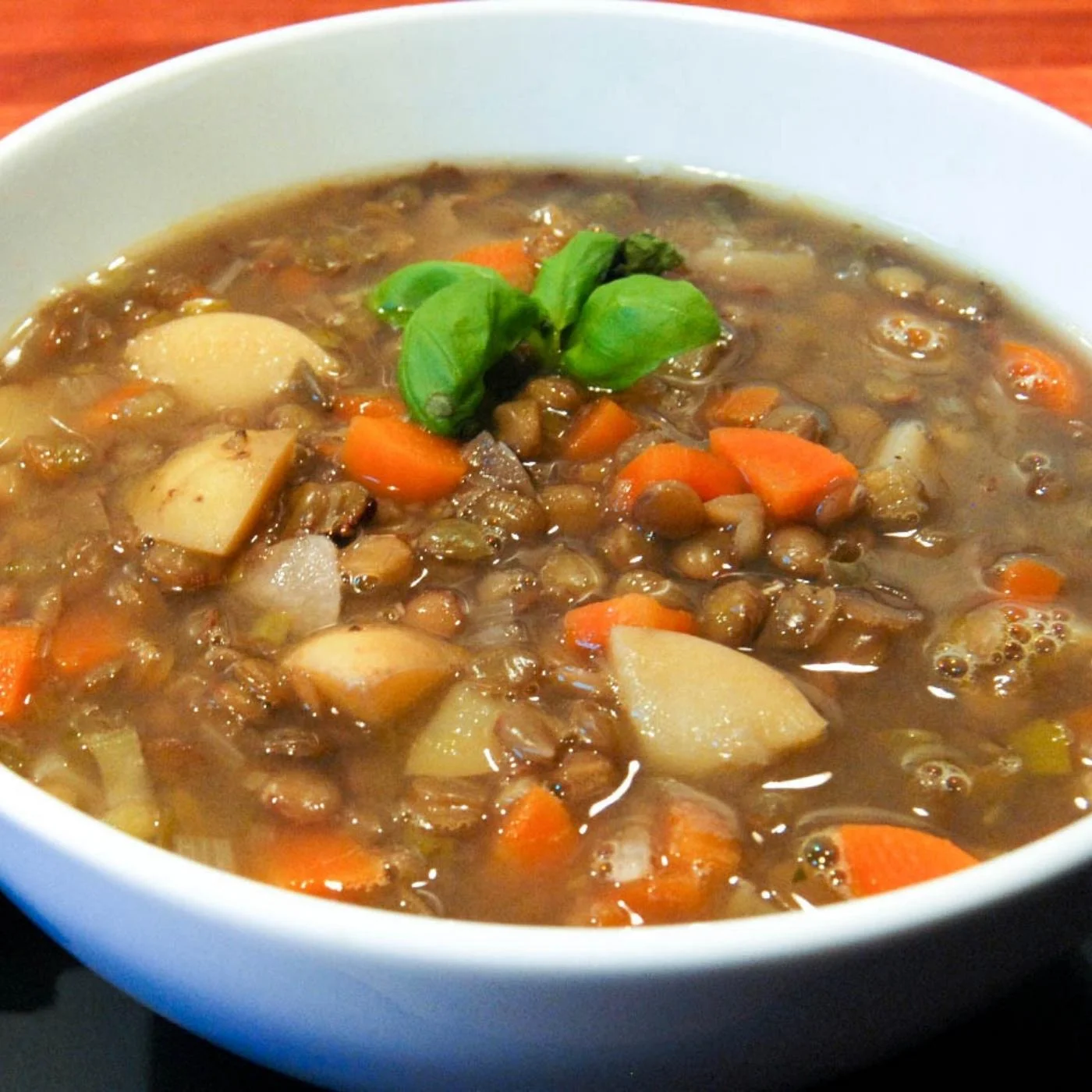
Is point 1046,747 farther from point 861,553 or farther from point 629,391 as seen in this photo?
point 629,391

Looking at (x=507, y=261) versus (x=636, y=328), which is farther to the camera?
(x=507, y=261)

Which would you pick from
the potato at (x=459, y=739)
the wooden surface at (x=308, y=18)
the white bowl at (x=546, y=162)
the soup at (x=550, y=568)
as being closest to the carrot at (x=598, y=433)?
the soup at (x=550, y=568)

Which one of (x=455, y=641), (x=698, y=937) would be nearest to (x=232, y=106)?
(x=455, y=641)

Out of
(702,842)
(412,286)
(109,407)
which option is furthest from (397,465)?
(702,842)

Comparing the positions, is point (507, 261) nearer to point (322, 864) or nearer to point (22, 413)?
point (22, 413)

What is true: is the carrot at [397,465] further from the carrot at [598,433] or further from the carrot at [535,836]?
the carrot at [535,836]
